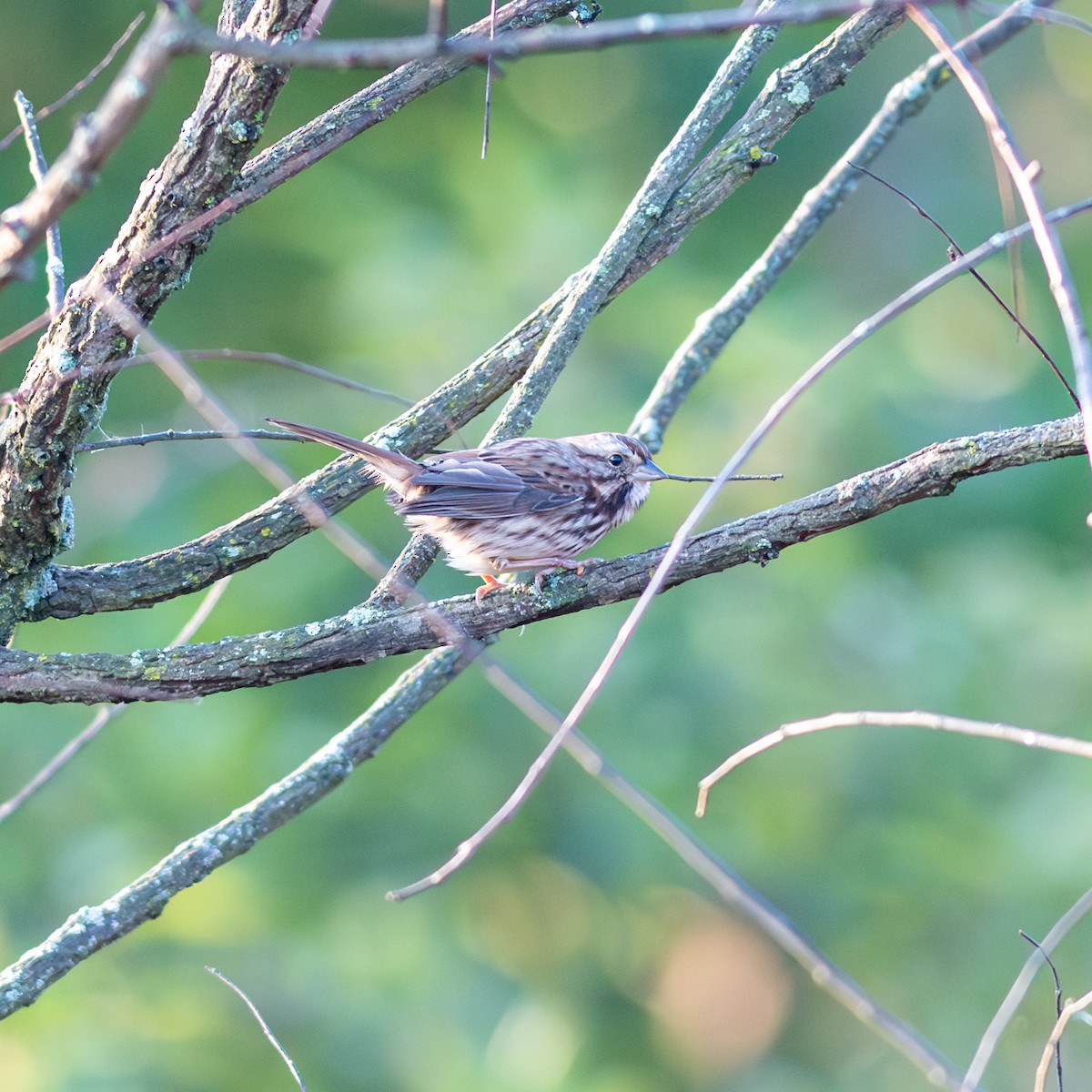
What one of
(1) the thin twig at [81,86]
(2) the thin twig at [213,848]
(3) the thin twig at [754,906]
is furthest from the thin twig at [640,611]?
(1) the thin twig at [81,86]

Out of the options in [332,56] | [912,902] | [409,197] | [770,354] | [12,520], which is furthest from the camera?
[409,197]

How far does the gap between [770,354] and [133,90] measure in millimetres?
7985

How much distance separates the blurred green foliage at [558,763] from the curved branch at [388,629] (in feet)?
15.6

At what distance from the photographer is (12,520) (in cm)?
282

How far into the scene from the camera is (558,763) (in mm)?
8086

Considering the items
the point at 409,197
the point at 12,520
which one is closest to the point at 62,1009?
the point at 12,520

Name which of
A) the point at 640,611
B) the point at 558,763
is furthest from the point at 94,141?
the point at 558,763

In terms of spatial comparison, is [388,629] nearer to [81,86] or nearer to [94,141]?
[81,86]

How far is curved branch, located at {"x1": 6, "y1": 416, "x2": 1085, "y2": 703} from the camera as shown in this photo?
268 cm

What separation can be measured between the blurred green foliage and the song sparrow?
10.6ft

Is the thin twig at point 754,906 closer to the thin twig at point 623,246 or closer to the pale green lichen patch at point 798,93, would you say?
the thin twig at point 623,246

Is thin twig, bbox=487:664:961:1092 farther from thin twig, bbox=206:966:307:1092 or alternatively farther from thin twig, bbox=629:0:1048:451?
thin twig, bbox=629:0:1048:451

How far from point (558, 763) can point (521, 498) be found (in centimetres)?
416

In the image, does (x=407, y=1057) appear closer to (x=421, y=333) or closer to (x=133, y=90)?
(x=421, y=333)
